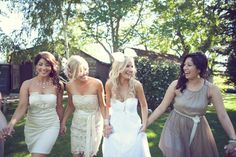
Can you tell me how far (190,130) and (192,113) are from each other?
223 millimetres

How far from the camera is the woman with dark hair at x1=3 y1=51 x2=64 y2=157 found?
18.1 ft

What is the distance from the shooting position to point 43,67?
5.49 m

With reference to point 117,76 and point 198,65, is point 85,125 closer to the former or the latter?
point 117,76

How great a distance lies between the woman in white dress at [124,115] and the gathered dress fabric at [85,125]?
0.42 m

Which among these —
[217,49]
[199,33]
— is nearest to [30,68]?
[199,33]

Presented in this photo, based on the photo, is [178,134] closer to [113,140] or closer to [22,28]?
[113,140]

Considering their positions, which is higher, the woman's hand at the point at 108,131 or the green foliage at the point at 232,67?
the green foliage at the point at 232,67

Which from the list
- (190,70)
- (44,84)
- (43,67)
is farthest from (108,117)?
(190,70)

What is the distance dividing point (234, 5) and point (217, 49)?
205cm

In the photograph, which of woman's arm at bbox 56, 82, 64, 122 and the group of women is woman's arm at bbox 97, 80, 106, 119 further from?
woman's arm at bbox 56, 82, 64, 122

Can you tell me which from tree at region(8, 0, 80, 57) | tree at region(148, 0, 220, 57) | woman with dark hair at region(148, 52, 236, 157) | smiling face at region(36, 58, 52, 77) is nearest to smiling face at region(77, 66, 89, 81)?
smiling face at region(36, 58, 52, 77)

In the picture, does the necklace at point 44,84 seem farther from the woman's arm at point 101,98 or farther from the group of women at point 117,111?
the woman's arm at point 101,98

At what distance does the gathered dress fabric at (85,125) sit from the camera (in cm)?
575

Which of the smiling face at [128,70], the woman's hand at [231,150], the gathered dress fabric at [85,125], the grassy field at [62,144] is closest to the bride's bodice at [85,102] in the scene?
the gathered dress fabric at [85,125]
